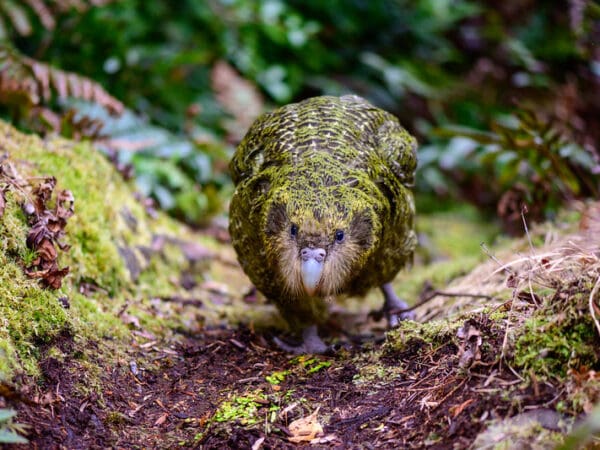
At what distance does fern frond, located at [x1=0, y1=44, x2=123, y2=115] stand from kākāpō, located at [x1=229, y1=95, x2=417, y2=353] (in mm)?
2091

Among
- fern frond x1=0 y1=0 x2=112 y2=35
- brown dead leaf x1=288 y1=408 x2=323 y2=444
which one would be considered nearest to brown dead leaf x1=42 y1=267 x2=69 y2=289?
brown dead leaf x1=288 y1=408 x2=323 y2=444

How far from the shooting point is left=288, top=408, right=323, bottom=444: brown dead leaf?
3056 millimetres

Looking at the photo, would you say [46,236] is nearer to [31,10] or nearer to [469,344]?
[469,344]

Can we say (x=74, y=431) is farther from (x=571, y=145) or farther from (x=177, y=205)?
(x=571, y=145)

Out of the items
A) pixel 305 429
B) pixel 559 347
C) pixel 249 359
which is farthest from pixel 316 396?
pixel 559 347

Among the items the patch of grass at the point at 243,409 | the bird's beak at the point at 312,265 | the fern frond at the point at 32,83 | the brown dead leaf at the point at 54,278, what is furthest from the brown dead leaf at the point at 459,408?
the fern frond at the point at 32,83

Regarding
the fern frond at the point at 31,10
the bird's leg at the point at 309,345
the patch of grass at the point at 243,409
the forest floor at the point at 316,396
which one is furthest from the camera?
the fern frond at the point at 31,10

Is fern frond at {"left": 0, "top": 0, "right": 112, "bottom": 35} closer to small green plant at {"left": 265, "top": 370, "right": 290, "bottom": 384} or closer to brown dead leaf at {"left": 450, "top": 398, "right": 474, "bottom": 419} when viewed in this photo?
small green plant at {"left": 265, "top": 370, "right": 290, "bottom": 384}

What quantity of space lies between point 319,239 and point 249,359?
1036 mm

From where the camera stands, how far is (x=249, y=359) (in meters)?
4.27

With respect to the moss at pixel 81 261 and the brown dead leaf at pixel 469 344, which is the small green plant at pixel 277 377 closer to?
the moss at pixel 81 261

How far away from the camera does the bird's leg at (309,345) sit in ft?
14.9

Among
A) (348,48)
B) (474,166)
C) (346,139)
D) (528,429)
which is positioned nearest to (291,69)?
(348,48)

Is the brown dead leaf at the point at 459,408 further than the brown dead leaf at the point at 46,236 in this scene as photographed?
No
